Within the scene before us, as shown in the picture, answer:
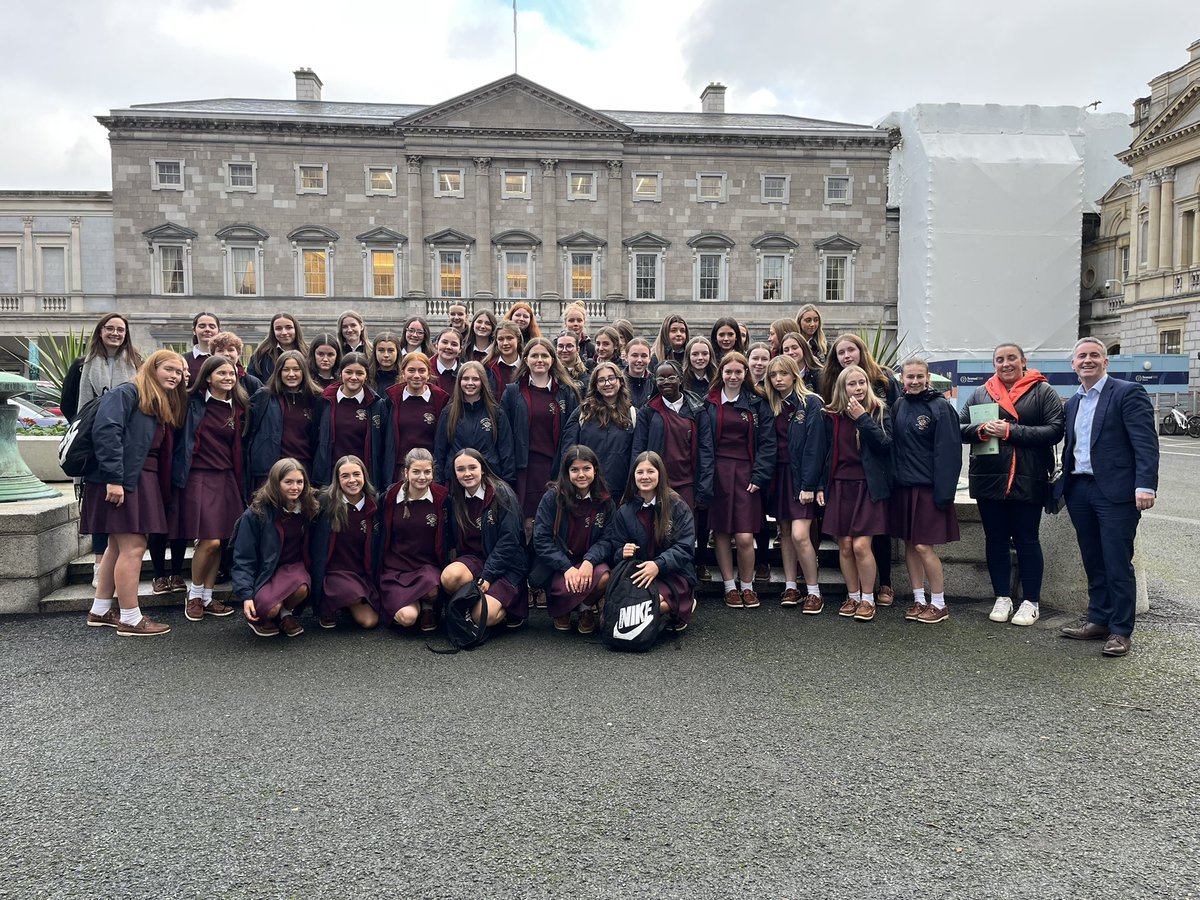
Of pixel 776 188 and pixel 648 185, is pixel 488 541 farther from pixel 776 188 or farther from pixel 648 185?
pixel 776 188

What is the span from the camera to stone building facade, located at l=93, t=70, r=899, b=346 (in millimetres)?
36781

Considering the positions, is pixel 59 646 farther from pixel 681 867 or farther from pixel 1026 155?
pixel 1026 155

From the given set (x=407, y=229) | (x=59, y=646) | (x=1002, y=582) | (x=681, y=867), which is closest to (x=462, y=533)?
(x=59, y=646)

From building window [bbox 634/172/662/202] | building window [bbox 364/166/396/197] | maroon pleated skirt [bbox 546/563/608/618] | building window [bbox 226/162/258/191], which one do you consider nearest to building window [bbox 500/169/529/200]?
building window [bbox 364/166/396/197]

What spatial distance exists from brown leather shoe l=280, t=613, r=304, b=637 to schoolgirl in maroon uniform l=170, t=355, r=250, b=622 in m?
0.88

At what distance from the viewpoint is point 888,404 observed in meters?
6.65

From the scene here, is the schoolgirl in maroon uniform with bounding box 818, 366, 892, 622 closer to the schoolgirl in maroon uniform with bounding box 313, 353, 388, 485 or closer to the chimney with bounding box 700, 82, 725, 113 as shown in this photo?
the schoolgirl in maroon uniform with bounding box 313, 353, 388, 485

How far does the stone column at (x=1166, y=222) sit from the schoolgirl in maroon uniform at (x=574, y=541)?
1655 inches

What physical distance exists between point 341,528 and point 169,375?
174 cm

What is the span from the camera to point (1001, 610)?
19.9 ft

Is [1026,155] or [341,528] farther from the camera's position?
[1026,155]

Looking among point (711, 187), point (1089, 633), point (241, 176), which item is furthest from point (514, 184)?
point (1089, 633)

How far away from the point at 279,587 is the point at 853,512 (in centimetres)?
434

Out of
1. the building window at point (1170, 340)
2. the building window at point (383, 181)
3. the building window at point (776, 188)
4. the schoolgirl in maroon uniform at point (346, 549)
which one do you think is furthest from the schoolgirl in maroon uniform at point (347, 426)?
the building window at point (1170, 340)
